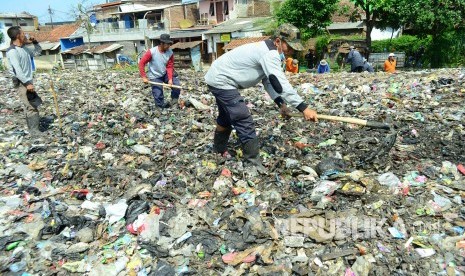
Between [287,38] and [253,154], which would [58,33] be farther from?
[287,38]

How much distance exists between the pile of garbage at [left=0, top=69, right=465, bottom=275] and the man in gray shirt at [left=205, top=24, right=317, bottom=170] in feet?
1.74

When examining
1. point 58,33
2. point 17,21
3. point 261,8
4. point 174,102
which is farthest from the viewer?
point 17,21

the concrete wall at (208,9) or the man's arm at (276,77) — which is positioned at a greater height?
the concrete wall at (208,9)

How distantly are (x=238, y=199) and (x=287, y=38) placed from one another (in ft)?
5.42

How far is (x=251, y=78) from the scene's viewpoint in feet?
12.6

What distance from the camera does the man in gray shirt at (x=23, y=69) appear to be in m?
5.44

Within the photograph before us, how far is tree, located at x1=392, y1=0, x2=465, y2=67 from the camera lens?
14.8m

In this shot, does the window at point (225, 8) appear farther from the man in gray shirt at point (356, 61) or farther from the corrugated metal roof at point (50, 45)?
the man in gray shirt at point (356, 61)

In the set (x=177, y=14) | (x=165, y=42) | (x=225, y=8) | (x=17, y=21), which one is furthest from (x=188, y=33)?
(x=17, y=21)

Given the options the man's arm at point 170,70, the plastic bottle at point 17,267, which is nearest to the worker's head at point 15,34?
the man's arm at point 170,70

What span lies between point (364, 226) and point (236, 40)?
26.4 metres

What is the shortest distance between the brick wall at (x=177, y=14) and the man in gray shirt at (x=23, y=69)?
31163 millimetres

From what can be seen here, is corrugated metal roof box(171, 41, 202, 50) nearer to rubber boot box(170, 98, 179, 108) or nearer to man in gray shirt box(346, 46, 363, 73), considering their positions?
man in gray shirt box(346, 46, 363, 73)

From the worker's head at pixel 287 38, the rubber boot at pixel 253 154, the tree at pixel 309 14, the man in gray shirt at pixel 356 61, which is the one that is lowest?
the rubber boot at pixel 253 154
